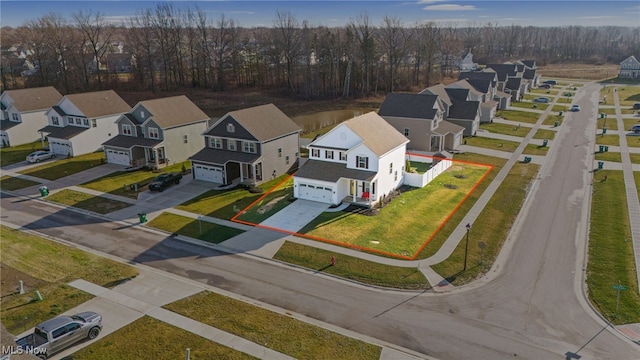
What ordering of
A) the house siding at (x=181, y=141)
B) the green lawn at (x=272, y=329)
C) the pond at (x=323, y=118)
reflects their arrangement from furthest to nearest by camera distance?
the pond at (x=323, y=118) → the house siding at (x=181, y=141) → the green lawn at (x=272, y=329)

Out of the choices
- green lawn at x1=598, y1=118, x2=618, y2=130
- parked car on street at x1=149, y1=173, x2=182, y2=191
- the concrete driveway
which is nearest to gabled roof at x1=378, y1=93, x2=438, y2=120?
the concrete driveway

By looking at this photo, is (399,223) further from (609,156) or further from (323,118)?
(323,118)

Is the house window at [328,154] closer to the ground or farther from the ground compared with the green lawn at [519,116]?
farther from the ground

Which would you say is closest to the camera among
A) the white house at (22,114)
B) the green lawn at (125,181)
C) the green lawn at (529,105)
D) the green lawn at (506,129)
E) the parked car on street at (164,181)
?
the parked car on street at (164,181)

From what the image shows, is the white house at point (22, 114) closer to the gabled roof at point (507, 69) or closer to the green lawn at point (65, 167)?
the green lawn at point (65, 167)

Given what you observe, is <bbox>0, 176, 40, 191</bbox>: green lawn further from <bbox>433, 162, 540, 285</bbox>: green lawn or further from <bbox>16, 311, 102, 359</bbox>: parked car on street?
<bbox>433, 162, 540, 285</bbox>: green lawn

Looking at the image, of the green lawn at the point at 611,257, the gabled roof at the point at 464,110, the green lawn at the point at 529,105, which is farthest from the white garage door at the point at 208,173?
the green lawn at the point at 529,105

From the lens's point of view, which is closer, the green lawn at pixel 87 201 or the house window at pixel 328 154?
the green lawn at pixel 87 201
